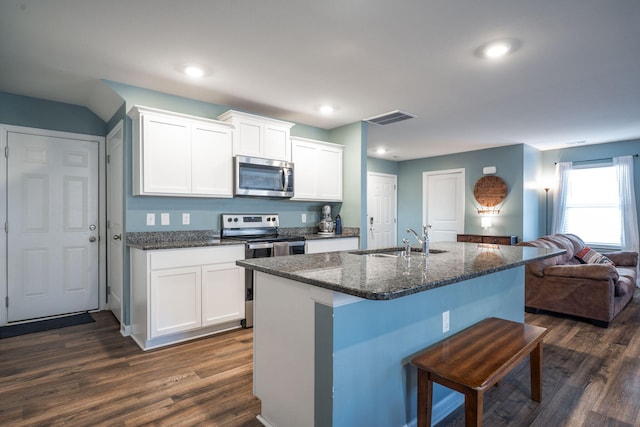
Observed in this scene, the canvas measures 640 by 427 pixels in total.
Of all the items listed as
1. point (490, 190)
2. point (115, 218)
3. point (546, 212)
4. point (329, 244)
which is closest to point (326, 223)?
point (329, 244)

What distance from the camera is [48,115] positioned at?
3.68 metres

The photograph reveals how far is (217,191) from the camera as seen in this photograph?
11.6 ft

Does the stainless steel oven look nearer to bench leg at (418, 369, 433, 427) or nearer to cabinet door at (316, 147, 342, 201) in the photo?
cabinet door at (316, 147, 342, 201)

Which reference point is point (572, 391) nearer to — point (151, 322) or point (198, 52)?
point (151, 322)

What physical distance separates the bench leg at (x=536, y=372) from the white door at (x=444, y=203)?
4.79m

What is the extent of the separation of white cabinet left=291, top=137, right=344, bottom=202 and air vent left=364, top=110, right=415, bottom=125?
0.56m

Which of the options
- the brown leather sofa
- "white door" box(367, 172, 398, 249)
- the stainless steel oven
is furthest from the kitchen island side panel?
"white door" box(367, 172, 398, 249)

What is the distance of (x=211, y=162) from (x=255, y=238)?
2.99ft

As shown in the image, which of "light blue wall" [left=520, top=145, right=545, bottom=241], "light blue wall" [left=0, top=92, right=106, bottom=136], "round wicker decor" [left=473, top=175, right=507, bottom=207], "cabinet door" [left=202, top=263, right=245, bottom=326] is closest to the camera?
"cabinet door" [left=202, top=263, right=245, bottom=326]

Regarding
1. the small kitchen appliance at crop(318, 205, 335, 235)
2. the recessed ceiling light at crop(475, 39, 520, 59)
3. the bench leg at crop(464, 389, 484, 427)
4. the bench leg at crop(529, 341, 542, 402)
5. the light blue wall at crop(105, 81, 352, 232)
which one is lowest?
the bench leg at crop(529, 341, 542, 402)

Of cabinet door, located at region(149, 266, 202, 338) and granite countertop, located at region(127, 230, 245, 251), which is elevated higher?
granite countertop, located at region(127, 230, 245, 251)

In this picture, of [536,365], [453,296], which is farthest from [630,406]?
[453,296]

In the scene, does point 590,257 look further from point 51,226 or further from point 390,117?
point 51,226

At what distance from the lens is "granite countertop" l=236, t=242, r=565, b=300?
1312 mm
